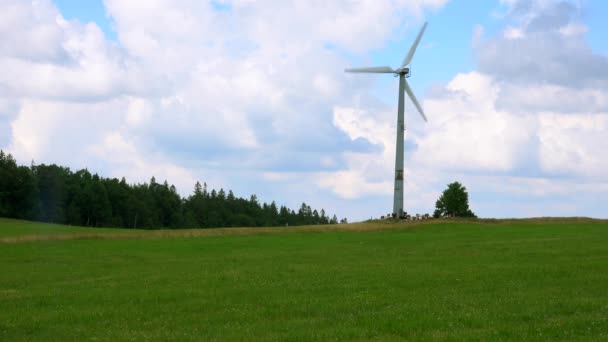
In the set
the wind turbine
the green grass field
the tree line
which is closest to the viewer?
the green grass field

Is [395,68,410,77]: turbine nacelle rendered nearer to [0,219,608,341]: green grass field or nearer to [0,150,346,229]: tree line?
[0,219,608,341]: green grass field

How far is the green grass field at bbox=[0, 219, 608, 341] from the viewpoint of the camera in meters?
17.4

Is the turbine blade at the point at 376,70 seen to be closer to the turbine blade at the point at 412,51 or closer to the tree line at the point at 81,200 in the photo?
the turbine blade at the point at 412,51

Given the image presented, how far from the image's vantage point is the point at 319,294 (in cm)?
2386

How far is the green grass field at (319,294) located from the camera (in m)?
17.4

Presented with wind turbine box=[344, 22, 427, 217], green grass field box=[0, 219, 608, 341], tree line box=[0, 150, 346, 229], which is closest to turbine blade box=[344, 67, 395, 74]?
wind turbine box=[344, 22, 427, 217]

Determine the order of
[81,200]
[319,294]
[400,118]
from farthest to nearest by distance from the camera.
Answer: [81,200], [400,118], [319,294]

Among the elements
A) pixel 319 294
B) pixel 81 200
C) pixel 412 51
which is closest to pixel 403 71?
pixel 412 51

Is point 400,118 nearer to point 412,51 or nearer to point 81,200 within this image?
point 412,51

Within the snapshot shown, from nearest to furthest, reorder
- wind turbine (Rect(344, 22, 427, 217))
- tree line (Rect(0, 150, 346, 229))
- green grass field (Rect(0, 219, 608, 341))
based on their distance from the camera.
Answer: green grass field (Rect(0, 219, 608, 341)) < wind turbine (Rect(344, 22, 427, 217)) < tree line (Rect(0, 150, 346, 229))

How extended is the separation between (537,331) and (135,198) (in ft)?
518

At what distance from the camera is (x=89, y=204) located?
156250 millimetres

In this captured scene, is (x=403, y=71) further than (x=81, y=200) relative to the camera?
No

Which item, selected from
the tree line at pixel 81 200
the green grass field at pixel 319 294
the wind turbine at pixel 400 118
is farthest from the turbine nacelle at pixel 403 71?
the tree line at pixel 81 200
